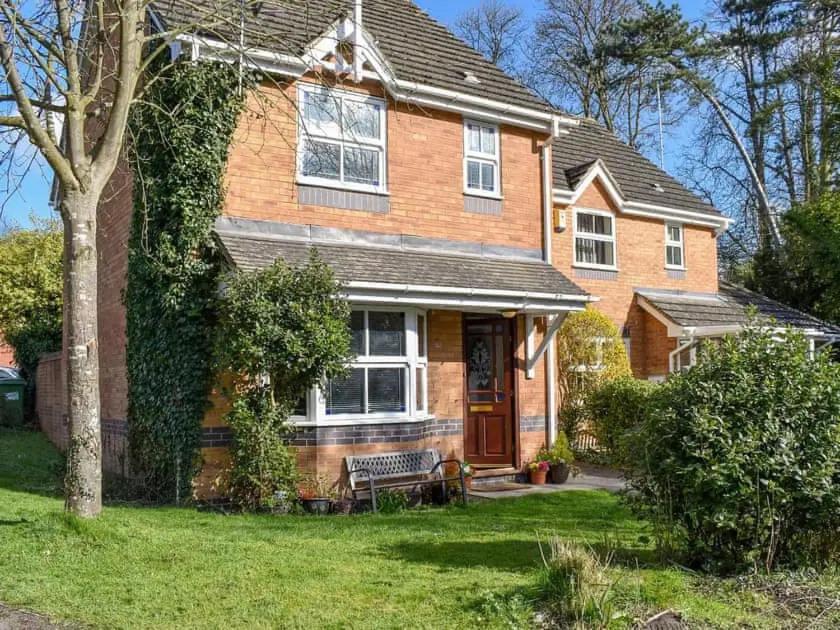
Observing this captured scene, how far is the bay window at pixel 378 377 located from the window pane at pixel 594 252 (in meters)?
7.62

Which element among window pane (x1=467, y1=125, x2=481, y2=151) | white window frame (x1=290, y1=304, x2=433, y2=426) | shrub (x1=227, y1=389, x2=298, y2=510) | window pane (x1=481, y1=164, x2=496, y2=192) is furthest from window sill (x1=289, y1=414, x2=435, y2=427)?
window pane (x1=467, y1=125, x2=481, y2=151)

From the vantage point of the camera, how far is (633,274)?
2036cm

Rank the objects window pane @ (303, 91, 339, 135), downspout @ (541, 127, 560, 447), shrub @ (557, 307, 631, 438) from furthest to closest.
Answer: shrub @ (557, 307, 631, 438) < downspout @ (541, 127, 560, 447) < window pane @ (303, 91, 339, 135)

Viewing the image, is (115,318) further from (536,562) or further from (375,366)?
(536,562)

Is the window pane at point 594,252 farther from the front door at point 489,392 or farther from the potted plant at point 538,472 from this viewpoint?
the potted plant at point 538,472

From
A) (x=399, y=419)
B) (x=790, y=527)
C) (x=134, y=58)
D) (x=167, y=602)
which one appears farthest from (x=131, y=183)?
(x=790, y=527)

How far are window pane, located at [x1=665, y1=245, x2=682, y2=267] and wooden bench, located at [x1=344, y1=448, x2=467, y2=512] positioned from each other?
11.5 metres

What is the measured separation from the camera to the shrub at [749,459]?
6.49 meters

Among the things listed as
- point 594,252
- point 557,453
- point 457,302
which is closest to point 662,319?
point 594,252

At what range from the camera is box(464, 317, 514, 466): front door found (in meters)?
14.4

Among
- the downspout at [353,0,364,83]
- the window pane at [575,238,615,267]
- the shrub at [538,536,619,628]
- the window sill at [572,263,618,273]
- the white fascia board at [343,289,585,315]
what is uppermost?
the downspout at [353,0,364,83]

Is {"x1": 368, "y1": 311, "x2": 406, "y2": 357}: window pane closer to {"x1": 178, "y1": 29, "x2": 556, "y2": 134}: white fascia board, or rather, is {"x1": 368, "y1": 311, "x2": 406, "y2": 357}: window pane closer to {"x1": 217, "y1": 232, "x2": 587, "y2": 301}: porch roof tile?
{"x1": 217, "y1": 232, "x2": 587, "y2": 301}: porch roof tile

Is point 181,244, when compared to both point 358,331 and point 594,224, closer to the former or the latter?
point 358,331

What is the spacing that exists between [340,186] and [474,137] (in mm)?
2930
